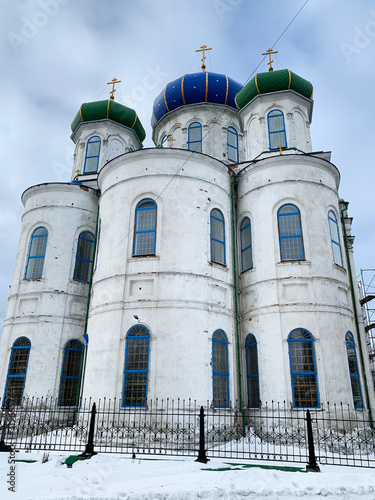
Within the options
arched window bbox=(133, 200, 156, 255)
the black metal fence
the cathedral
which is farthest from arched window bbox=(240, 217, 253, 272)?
the black metal fence

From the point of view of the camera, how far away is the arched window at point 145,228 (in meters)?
13.5

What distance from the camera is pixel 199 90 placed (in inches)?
816

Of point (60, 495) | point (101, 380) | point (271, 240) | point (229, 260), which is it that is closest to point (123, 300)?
point (101, 380)

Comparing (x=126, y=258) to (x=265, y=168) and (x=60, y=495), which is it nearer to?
(x=265, y=168)

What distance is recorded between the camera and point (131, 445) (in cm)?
1084

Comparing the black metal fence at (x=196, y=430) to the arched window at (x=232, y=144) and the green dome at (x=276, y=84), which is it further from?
the green dome at (x=276, y=84)

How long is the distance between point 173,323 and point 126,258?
267cm

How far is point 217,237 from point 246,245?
4.16ft

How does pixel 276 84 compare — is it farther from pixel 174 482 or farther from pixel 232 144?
pixel 174 482

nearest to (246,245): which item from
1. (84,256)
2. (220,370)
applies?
(220,370)

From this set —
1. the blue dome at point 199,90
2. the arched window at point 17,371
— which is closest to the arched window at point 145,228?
the arched window at point 17,371

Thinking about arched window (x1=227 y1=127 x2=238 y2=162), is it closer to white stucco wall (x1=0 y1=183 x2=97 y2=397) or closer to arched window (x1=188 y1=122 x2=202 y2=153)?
arched window (x1=188 y1=122 x2=202 y2=153)

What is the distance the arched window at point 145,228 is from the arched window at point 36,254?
4.63 m

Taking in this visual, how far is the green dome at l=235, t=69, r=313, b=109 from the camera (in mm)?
17547
